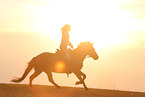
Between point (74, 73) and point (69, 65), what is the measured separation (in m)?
0.56

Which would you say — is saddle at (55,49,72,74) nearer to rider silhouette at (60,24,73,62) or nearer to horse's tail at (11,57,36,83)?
rider silhouette at (60,24,73,62)

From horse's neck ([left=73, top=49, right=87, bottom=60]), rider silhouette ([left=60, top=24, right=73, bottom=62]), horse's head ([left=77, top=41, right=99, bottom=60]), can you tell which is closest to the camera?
rider silhouette ([left=60, top=24, right=73, bottom=62])

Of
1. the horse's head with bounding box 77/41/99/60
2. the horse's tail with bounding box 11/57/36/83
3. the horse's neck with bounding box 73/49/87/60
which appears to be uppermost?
the horse's head with bounding box 77/41/99/60

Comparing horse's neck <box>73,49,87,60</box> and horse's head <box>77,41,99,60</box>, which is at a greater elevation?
horse's head <box>77,41,99,60</box>

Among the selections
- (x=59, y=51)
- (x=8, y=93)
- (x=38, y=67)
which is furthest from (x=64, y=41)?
(x=8, y=93)

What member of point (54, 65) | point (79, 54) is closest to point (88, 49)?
point (79, 54)

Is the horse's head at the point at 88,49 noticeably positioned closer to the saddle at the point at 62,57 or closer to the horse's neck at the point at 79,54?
the horse's neck at the point at 79,54

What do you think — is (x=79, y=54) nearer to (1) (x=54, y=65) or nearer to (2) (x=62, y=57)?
(2) (x=62, y=57)

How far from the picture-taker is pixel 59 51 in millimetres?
17875

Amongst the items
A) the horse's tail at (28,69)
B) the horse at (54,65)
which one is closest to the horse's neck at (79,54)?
the horse at (54,65)

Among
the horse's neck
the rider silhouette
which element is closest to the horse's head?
the horse's neck

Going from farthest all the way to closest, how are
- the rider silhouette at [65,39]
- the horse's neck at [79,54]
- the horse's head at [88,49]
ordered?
the horse's head at [88,49]
the horse's neck at [79,54]
the rider silhouette at [65,39]

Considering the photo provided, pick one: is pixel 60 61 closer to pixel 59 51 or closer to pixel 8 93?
pixel 59 51

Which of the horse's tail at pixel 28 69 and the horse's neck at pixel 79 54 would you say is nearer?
the horse's tail at pixel 28 69
